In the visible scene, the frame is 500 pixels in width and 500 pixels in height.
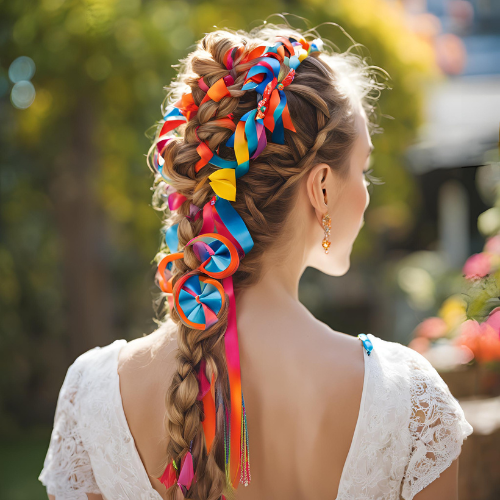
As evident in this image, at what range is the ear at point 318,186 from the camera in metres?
1.13

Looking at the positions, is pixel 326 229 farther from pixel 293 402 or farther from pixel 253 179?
pixel 293 402

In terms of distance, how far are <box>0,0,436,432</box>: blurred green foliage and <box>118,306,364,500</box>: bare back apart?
2591 mm

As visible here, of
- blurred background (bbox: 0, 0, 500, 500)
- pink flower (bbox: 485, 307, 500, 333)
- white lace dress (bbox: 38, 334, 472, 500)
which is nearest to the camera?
white lace dress (bbox: 38, 334, 472, 500)

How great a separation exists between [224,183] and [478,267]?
3.68ft

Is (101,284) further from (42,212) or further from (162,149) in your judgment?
(162,149)

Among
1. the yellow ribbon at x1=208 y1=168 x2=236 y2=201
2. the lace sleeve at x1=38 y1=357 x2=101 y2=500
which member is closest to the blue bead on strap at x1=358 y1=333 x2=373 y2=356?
the yellow ribbon at x1=208 y1=168 x2=236 y2=201

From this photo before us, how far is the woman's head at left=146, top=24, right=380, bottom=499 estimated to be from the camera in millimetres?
1054

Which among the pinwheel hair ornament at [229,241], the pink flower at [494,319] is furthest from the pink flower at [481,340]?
the pinwheel hair ornament at [229,241]

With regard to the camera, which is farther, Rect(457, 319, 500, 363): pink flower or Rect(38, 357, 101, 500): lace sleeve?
Rect(457, 319, 500, 363): pink flower

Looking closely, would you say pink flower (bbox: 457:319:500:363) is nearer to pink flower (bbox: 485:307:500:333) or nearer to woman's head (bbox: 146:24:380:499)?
pink flower (bbox: 485:307:500:333)

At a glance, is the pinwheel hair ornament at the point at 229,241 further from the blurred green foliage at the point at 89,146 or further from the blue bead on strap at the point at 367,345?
the blurred green foliage at the point at 89,146

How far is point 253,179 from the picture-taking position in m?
→ 1.10

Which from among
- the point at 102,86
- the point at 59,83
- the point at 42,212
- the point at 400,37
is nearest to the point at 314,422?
the point at 102,86

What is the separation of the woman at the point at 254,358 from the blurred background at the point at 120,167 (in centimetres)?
99
